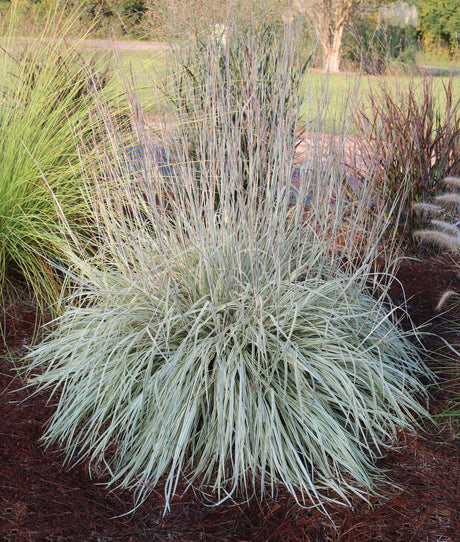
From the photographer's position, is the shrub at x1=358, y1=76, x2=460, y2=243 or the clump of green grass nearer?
the clump of green grass

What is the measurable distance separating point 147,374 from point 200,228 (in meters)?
0.58

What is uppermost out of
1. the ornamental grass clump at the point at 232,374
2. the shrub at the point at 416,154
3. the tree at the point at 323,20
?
the tree at the point at 323,20

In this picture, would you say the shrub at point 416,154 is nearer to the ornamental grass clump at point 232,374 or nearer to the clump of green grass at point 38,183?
the ornamental grass clump at point 232,374

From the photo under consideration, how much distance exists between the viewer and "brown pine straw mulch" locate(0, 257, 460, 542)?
186 cm

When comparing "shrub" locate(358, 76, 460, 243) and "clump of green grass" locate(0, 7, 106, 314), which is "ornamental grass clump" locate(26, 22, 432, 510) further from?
"shrub" locate(358, 76, 460, 243)

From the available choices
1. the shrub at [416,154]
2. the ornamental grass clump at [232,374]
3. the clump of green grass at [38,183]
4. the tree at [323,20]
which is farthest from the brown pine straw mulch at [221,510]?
the shrub at [416,154]

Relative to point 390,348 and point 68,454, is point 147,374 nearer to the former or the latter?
point 68,454

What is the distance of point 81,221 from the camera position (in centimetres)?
356

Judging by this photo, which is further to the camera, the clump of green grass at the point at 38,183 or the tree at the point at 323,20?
the clump of green grass at the point at 38,183

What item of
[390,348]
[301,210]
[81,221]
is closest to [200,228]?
[301,210]

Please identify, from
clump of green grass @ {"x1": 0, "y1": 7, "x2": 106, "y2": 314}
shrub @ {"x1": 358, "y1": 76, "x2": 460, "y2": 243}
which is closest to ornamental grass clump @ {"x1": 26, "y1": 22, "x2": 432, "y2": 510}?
clump of green grass @ {"x1": 0, "y1": 7, "x2": 106, "y2": 314}

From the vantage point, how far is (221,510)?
197 centimetres

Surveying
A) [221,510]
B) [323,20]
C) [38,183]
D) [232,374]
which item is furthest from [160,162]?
[221,510]

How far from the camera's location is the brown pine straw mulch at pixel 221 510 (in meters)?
1.86
